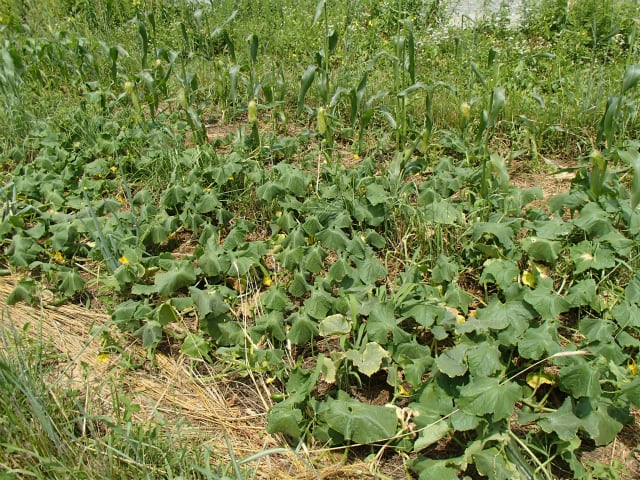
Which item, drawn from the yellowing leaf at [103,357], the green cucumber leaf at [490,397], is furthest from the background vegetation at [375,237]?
the yellowing leaf at [103,357]

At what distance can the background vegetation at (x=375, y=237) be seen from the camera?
1.92 meters

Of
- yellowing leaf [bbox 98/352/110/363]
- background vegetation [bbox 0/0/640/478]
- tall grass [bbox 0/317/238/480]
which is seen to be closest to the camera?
tall grass [bbox 0/317/238/480]

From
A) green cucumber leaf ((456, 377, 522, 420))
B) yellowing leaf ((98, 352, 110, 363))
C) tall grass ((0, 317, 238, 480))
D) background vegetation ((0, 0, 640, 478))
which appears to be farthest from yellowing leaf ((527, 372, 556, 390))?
yellowing leaf ((98, 352, 110, 363))

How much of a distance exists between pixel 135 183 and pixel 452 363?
2220mm

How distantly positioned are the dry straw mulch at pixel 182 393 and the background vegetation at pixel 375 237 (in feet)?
0.27

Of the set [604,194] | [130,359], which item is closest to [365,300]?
[130,359]

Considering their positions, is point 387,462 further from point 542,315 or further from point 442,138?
point 442,138

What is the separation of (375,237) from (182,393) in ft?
3.52

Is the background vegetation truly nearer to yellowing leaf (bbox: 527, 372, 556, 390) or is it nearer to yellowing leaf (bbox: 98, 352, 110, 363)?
yellowing leaf (bbox: 527, 372, 556, 390)

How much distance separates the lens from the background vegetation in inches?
75.8

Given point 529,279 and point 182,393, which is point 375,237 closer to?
point 529,279

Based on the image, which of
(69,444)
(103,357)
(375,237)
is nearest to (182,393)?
(103,357)

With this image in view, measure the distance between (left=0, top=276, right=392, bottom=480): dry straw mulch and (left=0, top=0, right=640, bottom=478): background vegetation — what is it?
83 millimetres

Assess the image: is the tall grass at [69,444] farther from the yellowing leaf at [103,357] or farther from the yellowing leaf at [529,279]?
the yellowing leaf at [529,279]
